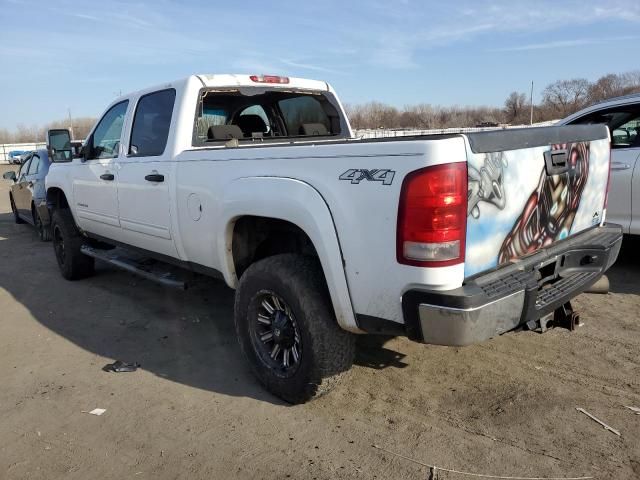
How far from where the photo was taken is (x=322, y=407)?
10.8 feet

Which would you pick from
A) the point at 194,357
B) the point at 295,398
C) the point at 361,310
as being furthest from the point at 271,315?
the point at 194,357

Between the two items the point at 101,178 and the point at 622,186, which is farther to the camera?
the point at 622,186

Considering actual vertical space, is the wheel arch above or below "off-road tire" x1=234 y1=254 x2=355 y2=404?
above

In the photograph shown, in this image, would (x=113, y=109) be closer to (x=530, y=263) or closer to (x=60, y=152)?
(x=60, y=152)

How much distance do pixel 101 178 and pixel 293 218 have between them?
309 cm

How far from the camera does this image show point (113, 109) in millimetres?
5422

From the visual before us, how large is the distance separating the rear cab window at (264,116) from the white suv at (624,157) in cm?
288

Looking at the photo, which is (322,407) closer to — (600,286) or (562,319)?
(562,319)

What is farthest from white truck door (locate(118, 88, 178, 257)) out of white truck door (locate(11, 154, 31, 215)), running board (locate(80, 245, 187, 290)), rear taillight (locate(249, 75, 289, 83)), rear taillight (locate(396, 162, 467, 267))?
white truck door (locate(11, 154, 31, 215))

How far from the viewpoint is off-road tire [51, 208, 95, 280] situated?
20.8 feet

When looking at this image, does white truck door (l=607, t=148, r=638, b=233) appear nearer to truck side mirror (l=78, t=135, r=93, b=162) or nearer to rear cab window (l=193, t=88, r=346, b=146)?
rear cab window (l=193, t=88, r=346, b=146)

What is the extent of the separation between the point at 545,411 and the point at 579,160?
5.07 ft

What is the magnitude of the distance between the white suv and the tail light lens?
11.0ft

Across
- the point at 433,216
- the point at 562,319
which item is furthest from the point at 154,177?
the point at 562,319
